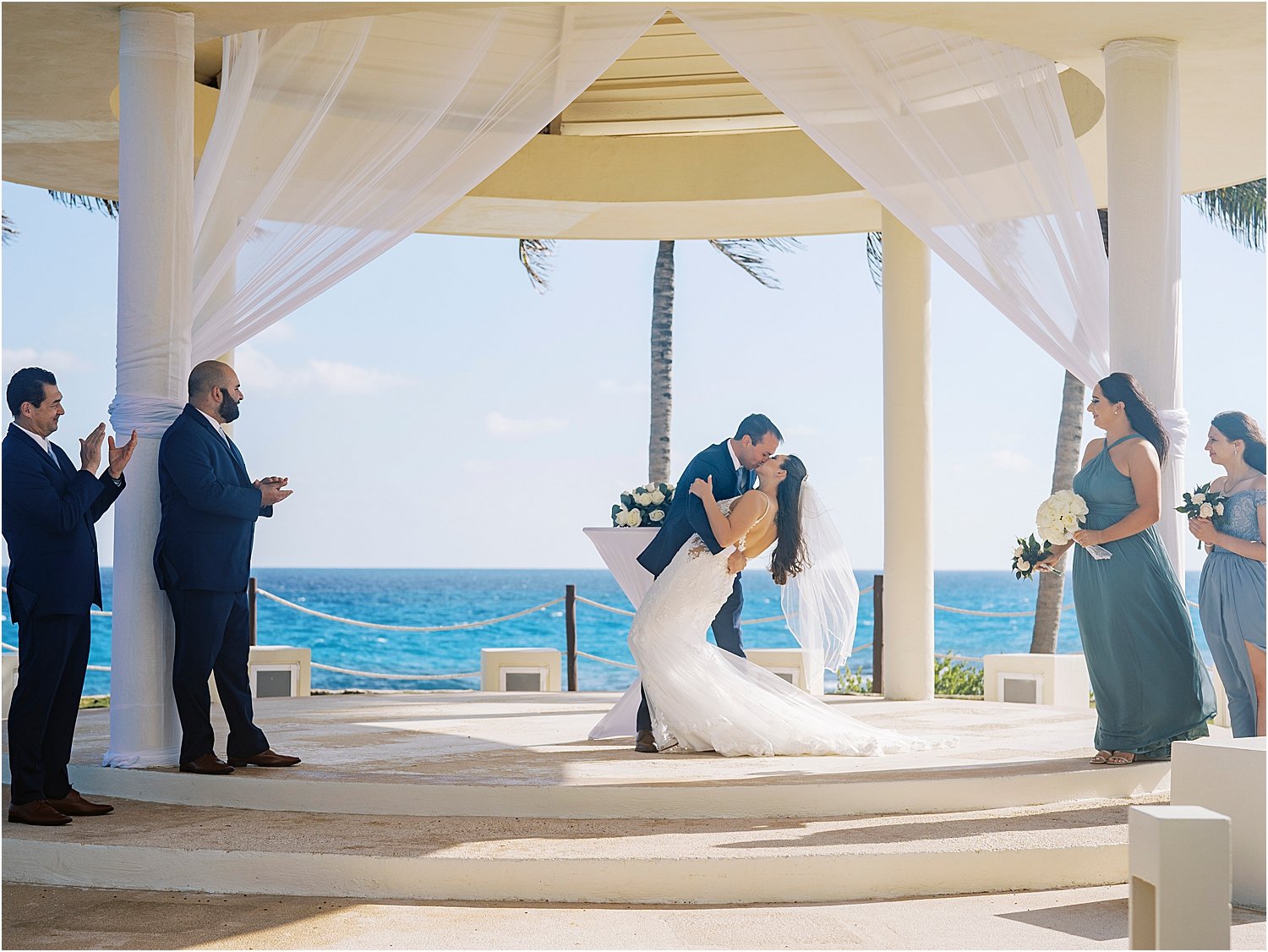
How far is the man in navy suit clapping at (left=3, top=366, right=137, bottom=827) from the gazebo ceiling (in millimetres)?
2062

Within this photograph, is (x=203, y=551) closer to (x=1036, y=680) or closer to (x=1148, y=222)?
(x=1148, y=222)

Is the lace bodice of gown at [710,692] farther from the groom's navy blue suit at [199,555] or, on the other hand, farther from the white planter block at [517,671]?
the white planter block at [517,671]

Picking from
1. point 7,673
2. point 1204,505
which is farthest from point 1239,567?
point 7,673

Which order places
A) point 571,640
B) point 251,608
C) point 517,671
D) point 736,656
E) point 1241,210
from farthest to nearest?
point 1241,210
point 571,640
point 517,671
point 251,608
point 736,656

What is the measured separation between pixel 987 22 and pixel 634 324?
1410 inches

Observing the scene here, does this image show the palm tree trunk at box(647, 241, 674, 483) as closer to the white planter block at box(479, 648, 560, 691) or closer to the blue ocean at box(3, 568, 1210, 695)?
the white planter block at box(479, 648, 560, 691)

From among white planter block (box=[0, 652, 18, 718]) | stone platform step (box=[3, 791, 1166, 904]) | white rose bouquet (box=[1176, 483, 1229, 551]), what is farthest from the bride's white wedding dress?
white planter block (box=[0, 652, 18, 718])

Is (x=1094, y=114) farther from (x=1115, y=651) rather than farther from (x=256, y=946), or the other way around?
(x=256, y=946)

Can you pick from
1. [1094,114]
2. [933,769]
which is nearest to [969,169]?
[1094,114]

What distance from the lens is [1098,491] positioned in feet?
20.1

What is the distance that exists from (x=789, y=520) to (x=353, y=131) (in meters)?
2.93

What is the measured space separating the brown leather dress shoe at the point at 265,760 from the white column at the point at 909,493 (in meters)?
4.80

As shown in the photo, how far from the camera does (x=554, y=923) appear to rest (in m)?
4.41

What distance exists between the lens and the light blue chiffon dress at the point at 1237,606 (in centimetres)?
616
